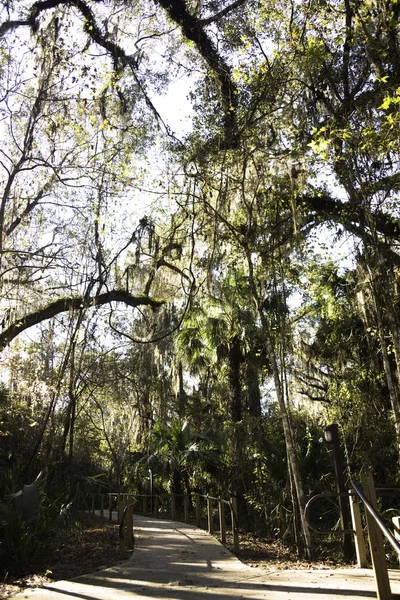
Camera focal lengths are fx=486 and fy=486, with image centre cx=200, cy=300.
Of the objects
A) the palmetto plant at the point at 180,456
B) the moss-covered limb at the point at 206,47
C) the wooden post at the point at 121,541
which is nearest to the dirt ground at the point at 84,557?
the wooden post at the point at 121,541

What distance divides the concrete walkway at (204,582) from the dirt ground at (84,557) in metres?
0.39

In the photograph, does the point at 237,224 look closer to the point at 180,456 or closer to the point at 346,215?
the point at 346,215

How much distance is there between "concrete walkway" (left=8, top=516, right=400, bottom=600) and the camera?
15.7 ft

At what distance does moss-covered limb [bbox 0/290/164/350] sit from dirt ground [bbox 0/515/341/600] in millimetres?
5184

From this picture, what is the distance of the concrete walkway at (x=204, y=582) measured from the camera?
4777 millimetres

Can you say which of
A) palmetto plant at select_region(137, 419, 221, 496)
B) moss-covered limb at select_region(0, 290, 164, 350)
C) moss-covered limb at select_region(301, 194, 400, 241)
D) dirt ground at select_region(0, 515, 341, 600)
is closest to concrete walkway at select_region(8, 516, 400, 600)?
dirt ground at select_region(0, 515, 341, 600)

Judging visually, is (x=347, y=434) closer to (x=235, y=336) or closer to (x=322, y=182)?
(x=235, y=336)

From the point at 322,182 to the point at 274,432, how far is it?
23.6ft

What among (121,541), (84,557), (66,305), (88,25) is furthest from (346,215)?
(84,557)

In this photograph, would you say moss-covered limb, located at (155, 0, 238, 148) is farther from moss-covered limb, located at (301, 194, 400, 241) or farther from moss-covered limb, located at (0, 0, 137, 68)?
moss-covered limb, located at (301, 194, 400, 241)

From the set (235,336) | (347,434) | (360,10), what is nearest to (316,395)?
(235,336)

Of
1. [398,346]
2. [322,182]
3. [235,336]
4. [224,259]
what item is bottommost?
[398,346]

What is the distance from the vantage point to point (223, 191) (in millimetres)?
9891

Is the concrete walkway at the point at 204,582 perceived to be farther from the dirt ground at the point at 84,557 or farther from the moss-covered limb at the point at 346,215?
the moss-covered limb at the point at 346,215
